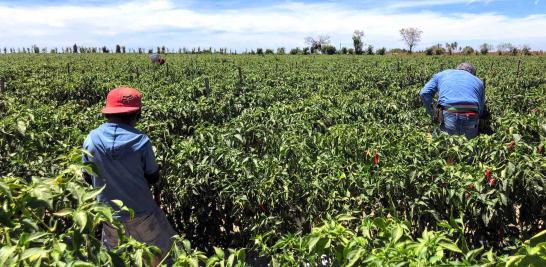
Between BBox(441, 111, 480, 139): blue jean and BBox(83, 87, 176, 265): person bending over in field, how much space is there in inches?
161

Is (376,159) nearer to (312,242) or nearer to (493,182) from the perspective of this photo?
(493,182)

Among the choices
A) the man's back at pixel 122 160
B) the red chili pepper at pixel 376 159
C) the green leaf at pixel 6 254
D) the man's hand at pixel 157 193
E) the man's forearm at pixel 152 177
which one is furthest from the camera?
the man's hand at pixel 157 193

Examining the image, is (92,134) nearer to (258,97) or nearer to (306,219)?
(306,219)

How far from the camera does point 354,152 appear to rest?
13.8 ft

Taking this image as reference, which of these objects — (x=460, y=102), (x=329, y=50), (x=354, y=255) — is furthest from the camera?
(x=329, y=50)

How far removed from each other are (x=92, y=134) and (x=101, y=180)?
1.06 feet

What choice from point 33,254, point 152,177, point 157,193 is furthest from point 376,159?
point 33,254

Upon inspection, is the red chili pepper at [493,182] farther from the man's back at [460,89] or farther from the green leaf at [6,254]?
the green leaf at [6,254]

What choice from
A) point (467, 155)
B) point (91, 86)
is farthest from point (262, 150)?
point (91, 86)

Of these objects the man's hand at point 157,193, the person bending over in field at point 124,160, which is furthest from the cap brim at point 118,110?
the man's hand at point 157,193

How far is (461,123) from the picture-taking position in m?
5.68

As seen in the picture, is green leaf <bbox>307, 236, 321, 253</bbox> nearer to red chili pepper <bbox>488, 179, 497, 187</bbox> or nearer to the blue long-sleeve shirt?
red chili pepper <bbox>488, 179, 497, 187</bbox>

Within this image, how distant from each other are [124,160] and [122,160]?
0.04 feet

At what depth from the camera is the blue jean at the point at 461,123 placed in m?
5.65
